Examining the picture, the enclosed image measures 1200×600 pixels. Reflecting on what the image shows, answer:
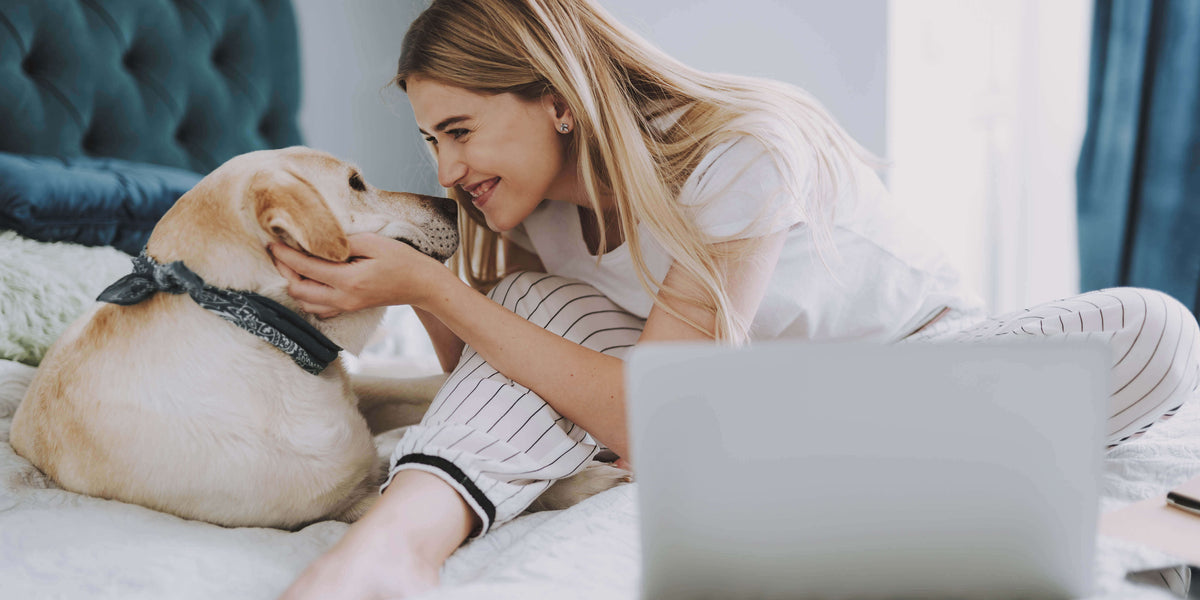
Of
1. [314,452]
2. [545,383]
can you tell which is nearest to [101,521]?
[314,452]

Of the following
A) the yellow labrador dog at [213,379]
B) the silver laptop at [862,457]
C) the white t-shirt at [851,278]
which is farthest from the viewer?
the white t-shirt at [851,278]

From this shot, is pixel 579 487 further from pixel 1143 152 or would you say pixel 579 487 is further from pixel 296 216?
pixel 1143 152

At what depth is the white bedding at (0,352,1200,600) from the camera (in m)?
0.69

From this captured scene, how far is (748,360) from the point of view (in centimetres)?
42

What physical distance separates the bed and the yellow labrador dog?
4cm

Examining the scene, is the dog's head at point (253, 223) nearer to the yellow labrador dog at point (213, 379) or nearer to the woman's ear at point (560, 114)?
the yellow labrador dog at point (213, 379)

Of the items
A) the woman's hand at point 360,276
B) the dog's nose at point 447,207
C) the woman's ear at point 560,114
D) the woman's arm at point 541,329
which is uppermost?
the woman's ear at point 560,114

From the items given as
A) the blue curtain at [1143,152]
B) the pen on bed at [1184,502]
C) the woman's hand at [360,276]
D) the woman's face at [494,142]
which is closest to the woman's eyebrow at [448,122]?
the woman's face at [494,142]

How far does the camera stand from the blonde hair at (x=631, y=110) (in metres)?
1.11

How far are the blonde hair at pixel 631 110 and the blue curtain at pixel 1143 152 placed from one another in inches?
80.7

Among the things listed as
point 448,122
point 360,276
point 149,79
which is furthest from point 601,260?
point 149,79

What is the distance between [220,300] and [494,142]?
0.46 m

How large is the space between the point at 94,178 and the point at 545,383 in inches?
43.7

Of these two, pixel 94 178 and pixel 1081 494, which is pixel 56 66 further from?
pixel 1081 494
